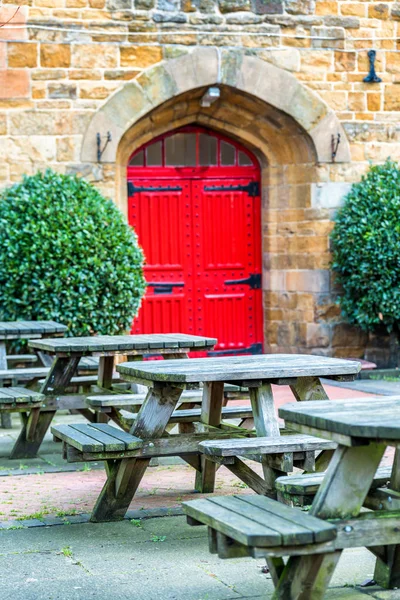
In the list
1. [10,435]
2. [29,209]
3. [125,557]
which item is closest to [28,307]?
[29,209]

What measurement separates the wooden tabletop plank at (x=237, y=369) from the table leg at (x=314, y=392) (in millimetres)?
109

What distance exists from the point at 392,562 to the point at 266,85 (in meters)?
8.06

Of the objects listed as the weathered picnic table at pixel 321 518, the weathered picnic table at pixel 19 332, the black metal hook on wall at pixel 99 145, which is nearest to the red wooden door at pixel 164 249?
the black metal hook on wall at pixel 99 145

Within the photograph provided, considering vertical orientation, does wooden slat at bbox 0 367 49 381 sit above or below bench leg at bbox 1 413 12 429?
above

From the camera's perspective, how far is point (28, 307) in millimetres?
10102

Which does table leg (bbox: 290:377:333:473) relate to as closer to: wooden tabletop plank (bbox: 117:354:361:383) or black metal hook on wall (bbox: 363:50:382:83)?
A: wooden tabletop plank (bbox: 117:354:361:383)

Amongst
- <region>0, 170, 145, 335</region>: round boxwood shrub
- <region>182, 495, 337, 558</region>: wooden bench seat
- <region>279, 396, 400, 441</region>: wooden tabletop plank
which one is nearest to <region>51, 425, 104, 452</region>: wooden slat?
<region>182, 495, 337, 558</region>: wooden bench seat

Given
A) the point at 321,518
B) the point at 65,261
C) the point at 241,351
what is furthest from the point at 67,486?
the point at 241,351

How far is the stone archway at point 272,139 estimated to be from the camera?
36.6 ft

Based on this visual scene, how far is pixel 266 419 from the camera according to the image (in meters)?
5.20

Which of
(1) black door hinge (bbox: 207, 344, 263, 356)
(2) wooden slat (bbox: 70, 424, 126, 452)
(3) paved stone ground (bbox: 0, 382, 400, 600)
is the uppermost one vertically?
(2) wooden slat (bbox: 70, 424, 126, 452)

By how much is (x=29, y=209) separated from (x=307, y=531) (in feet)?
23.9

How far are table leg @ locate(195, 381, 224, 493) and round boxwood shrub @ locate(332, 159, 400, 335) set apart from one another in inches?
218

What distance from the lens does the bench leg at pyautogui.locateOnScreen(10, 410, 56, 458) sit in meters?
7.17
